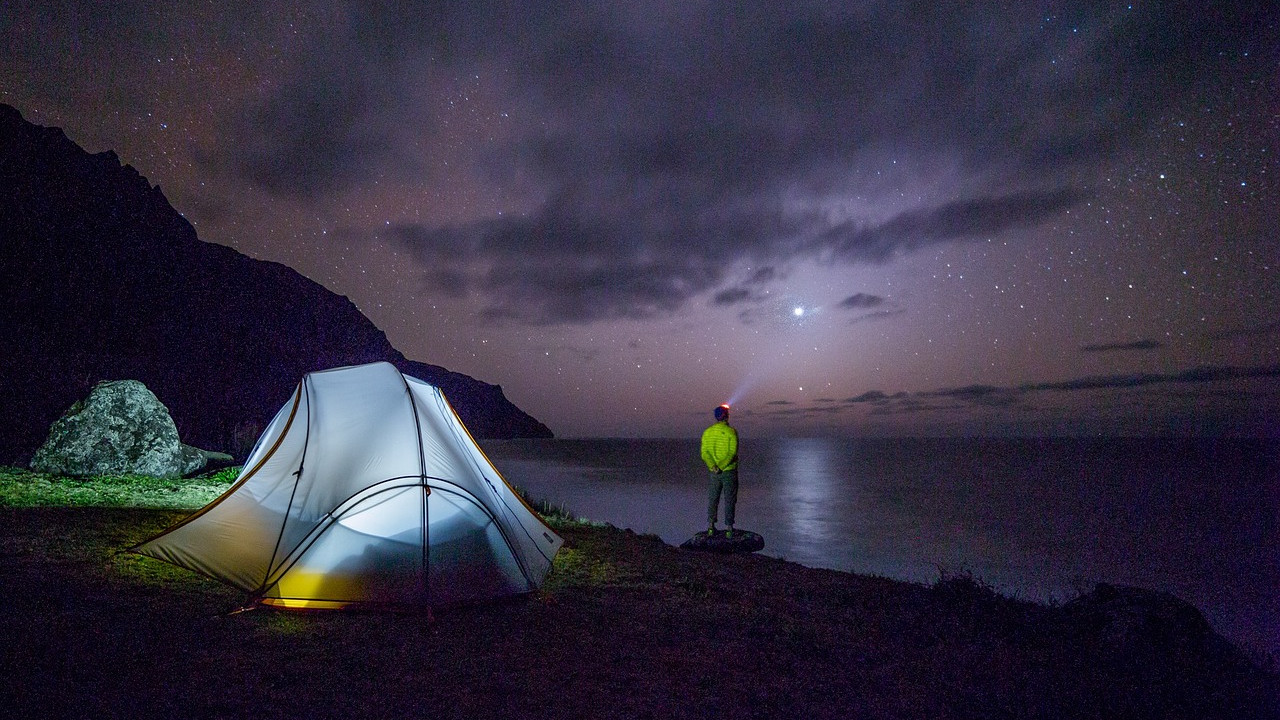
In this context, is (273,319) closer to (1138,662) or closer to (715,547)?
(715,547)

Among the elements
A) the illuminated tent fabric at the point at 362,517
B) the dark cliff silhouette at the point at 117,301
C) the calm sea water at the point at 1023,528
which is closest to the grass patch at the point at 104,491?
the illuminated tent fabric at the point at 362,517

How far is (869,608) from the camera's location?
25.4ft

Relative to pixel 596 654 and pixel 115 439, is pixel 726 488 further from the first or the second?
pixel 115 439

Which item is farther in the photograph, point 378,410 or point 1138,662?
point 378,410

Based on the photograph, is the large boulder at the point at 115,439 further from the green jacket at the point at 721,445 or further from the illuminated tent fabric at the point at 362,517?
the green jacket at the point at 721,445

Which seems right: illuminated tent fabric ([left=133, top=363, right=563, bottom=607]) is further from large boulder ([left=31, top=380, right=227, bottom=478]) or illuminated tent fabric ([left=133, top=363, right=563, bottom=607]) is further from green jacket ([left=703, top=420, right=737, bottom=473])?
large boulder ([left=31, top=380, right=227, bottom=478])

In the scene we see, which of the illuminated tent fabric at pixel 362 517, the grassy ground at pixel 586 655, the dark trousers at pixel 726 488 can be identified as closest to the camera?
A: the grassy ground at pixel 586 655

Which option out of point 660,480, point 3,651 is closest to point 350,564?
point 3,651

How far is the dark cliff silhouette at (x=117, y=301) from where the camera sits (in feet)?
162

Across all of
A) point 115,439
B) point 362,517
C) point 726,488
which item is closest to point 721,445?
point 726,488

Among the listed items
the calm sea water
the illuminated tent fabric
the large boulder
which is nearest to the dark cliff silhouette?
the large boulder

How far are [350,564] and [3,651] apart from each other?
2720 millimetres

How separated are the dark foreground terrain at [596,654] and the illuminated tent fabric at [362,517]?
299 mm

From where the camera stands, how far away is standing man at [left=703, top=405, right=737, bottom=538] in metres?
12.8
